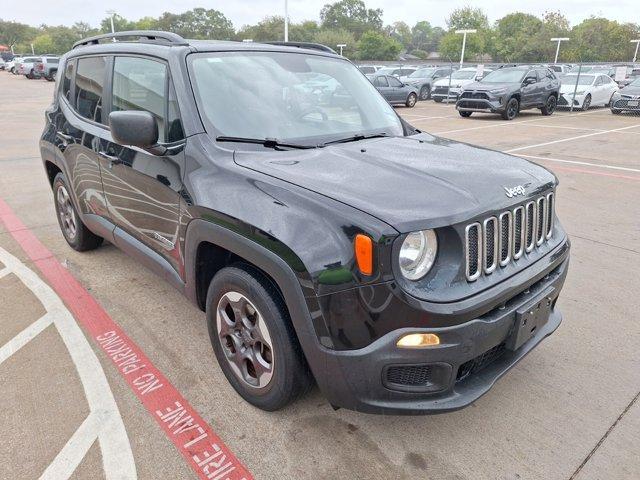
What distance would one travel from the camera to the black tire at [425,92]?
23750 mm

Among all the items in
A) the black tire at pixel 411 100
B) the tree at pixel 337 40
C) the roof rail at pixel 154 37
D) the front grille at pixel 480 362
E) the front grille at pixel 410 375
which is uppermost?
the tree at pixel 337 40

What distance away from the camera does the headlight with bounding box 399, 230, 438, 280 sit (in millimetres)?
1980

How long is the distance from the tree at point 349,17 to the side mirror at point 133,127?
385 ft

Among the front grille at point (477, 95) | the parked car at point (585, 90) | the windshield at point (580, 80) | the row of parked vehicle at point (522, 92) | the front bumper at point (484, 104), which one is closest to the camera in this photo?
the front bumper at point (484, 104)

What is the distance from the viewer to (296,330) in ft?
6.99

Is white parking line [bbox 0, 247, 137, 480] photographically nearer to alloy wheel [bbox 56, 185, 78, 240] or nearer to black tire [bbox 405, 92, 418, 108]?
alloy wheel [bbox 56, 185, 78, 240]

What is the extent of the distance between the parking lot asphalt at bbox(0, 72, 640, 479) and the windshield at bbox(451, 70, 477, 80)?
66.5ft

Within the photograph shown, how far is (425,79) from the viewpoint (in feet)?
78.7

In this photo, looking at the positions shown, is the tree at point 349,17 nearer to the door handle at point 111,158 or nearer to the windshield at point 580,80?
the windshield at point 580,80

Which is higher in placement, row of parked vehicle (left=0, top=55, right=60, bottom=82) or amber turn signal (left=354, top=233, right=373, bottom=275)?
amber turn signal (left=354, top=233, right=373, bottom=275)

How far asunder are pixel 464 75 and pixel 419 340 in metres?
23.6

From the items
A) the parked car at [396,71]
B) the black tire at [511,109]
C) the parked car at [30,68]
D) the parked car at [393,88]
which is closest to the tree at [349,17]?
the parked car at [30,68]

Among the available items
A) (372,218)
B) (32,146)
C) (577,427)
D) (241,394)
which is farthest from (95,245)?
(32,146)

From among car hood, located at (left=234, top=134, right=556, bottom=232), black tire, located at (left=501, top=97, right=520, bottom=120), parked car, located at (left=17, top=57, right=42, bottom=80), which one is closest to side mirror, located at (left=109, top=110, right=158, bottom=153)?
car hood, located at (left=234, top=134, right=556, bottom=232)
